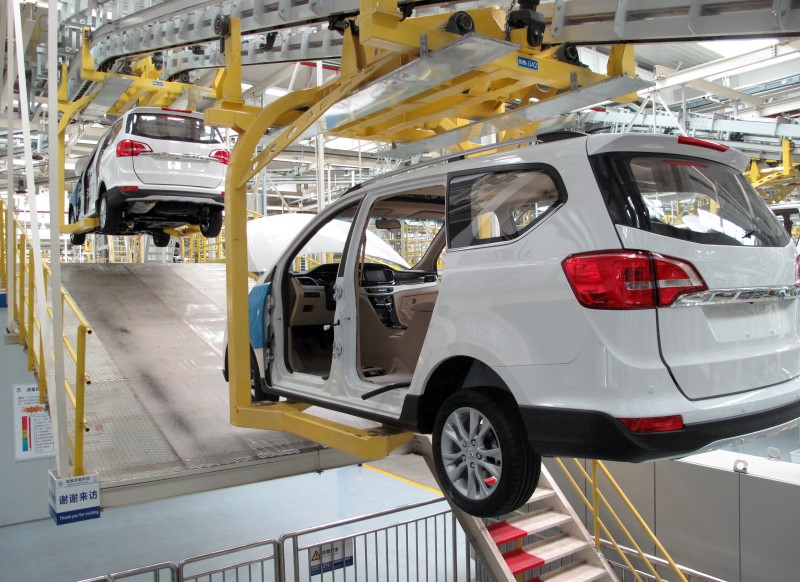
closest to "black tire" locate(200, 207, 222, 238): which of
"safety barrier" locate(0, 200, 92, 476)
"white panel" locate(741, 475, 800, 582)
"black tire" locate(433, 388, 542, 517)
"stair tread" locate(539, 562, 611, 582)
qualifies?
"safety barrier" locate(0, 200, 92, 476)

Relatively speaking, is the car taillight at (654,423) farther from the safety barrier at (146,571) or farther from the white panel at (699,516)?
the white panel at (699,516)

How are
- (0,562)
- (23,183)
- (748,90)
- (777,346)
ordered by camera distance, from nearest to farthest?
(777,346) → (0,562) → (748,90) → (23,183)

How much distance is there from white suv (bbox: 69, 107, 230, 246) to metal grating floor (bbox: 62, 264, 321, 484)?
969 mm

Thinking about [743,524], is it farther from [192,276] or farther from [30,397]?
[30,397]

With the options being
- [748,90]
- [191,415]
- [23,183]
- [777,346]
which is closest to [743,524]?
[777,346]

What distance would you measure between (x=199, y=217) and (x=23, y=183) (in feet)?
36.1

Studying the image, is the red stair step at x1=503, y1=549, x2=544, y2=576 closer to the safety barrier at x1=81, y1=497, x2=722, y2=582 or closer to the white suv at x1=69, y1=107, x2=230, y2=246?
the safety barrier at x1=81, y1=497, x2=722, y2=582

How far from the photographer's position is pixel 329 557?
6.30 metres

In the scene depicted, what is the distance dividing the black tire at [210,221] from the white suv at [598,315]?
19.4 ft

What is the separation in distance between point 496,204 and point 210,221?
262 inches

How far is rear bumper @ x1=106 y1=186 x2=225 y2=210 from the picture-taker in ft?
25.8

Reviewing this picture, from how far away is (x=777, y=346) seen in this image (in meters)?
2.90

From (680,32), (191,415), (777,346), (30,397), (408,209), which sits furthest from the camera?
(30,397)

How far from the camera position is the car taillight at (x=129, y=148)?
7.83 m
